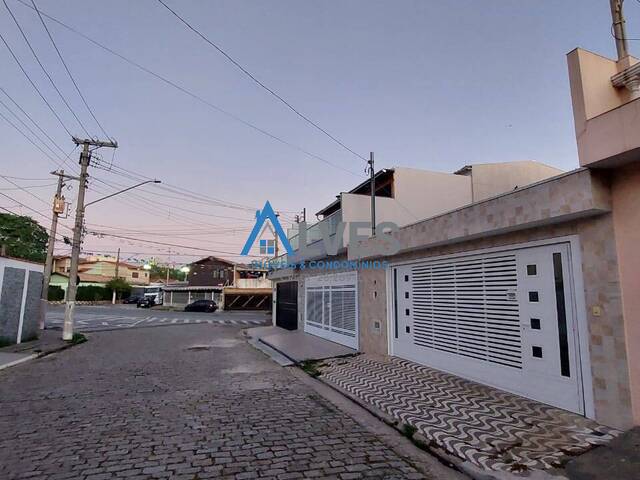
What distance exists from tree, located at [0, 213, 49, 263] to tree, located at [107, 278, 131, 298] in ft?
32.2

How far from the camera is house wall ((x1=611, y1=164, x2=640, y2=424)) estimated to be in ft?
13.2

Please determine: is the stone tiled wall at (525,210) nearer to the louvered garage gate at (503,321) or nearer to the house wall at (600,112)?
the house wall at (600,112)

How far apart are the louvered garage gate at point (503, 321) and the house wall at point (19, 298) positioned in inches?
524

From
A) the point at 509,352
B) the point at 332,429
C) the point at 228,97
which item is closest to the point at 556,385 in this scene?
the point at 509,352

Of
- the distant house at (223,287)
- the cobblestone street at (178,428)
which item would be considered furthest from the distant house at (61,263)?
the cobblestone street at (178,428)

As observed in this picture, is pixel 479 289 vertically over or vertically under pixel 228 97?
under

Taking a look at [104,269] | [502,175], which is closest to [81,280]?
[104,269]

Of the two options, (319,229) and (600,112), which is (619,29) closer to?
(600,112)

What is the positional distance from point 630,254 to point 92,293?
→ 53.8 m

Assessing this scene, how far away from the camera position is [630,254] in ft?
13.6

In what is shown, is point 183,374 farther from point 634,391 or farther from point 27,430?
point 634,391

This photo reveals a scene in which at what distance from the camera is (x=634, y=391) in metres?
3.99

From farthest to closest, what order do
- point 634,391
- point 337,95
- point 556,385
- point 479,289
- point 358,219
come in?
point 358,219 → point 337,95 → point 479,289 → point 556,385 → point 634,391

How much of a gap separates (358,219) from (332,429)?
7.89 metres
